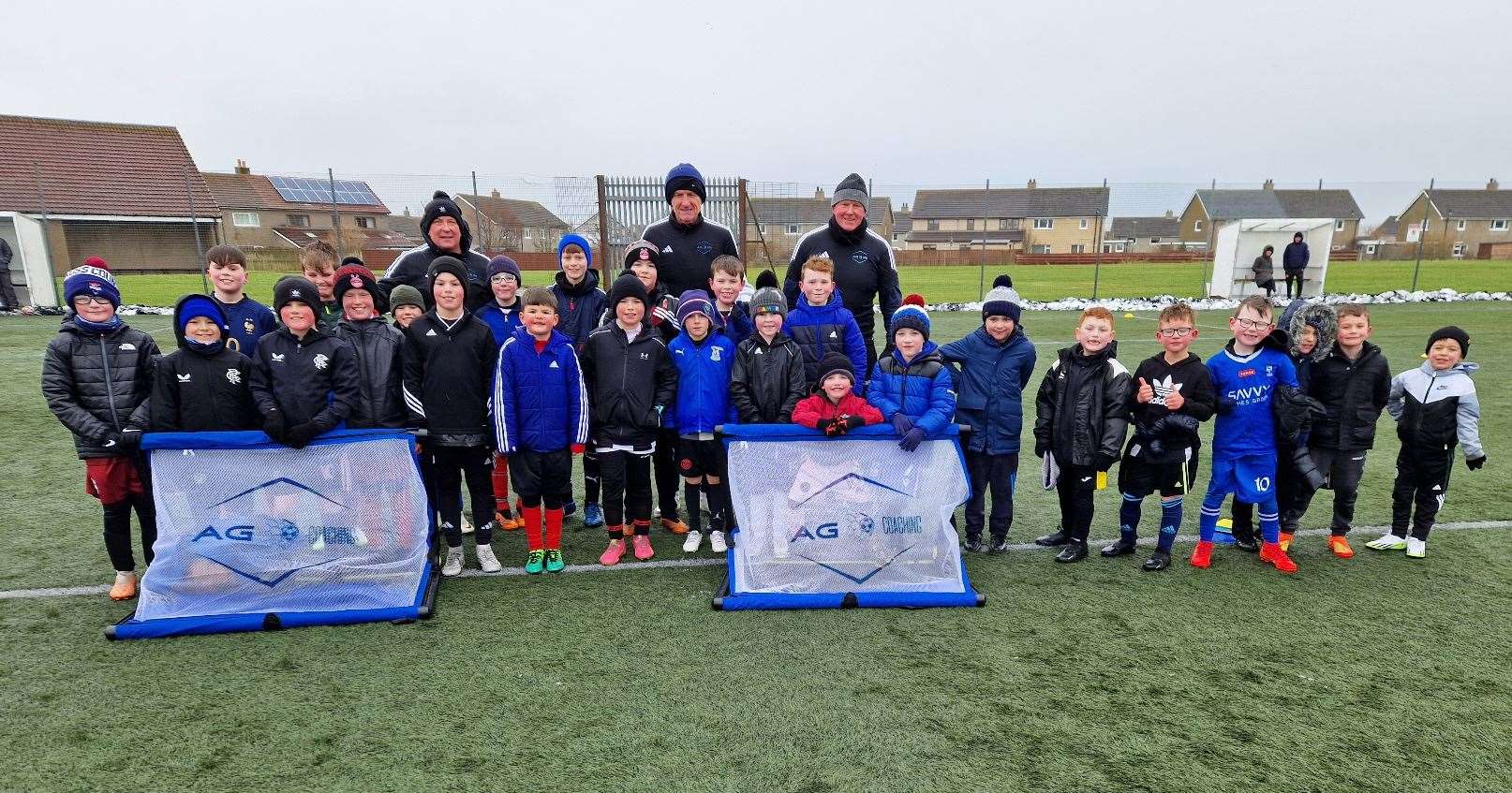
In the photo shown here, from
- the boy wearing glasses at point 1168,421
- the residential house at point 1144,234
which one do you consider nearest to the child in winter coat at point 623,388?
the boy wearing glasses at point 1168,421

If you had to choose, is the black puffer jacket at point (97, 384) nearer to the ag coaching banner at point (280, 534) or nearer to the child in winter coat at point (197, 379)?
the child in winter coat at point (197, 379)

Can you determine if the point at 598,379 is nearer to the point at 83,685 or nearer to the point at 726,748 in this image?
the point at 726,748

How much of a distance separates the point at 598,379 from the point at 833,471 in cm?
159

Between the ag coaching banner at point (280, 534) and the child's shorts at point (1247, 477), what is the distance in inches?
187

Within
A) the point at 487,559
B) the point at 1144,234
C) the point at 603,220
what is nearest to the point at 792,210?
the point at 603,220

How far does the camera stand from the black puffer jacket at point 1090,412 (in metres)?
4.36

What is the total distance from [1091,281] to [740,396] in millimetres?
27080


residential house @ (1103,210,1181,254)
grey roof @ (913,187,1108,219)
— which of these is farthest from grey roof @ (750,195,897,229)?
residential house @ (1103,210,1181,254)

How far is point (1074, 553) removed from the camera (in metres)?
4.57

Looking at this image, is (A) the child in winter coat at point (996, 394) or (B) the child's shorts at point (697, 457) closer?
(A) the child in winter coat at point (996, 394)

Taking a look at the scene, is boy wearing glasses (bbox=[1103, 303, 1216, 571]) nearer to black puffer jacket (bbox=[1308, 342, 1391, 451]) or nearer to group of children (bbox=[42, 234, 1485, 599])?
group of children (bbox=[42, 234, 1485, 599])

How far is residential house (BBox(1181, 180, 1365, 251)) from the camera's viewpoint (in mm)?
48125

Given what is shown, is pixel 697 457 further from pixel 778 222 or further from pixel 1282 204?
pixel 1282 204

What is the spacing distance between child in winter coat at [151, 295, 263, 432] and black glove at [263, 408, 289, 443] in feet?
1.53
